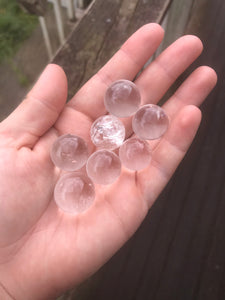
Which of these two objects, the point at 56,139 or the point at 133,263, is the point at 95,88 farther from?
the point at 133,263

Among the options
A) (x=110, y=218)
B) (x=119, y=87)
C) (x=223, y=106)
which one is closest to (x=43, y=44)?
(x=119, y=87)

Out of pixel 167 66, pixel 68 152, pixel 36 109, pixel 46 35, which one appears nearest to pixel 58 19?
pixel 46 35

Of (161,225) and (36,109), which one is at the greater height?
(36,109)

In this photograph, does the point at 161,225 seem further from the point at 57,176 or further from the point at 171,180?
the point at 57,176

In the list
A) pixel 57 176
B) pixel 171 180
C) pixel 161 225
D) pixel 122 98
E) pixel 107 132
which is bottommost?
pixel 161 225

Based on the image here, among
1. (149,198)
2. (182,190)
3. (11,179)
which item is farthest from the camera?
(182,190)

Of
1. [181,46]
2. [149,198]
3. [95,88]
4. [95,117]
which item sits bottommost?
[149,198]

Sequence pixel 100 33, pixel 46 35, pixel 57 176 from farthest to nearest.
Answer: pixel 46 35
pixel 100 33
pixel 57 176
